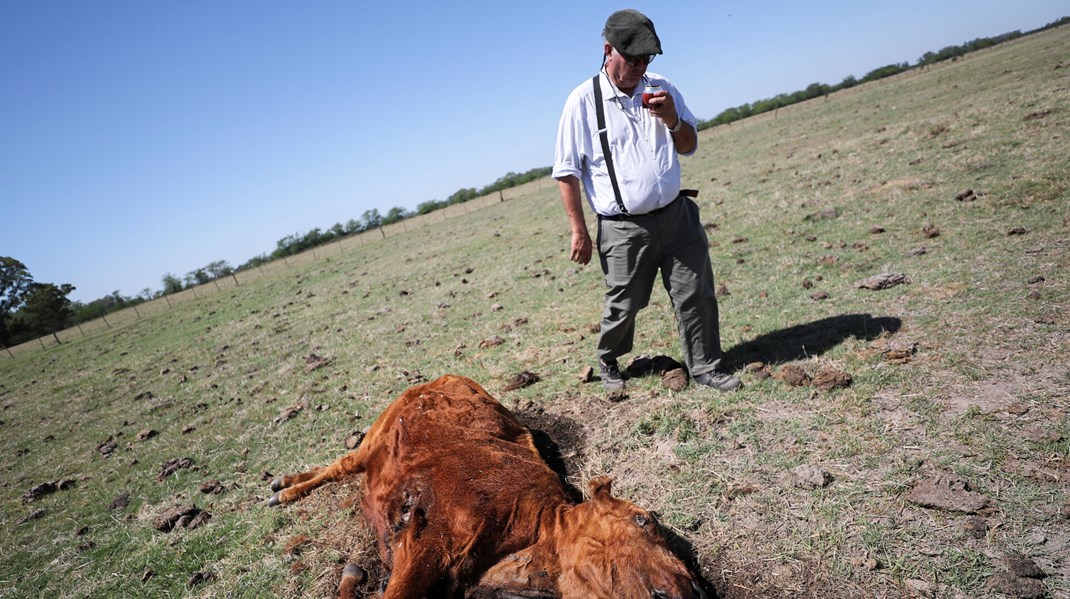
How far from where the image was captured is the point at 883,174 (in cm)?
982

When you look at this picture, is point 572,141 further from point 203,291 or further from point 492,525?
point 203,291

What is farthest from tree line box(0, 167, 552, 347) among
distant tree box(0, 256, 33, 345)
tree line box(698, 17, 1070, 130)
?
tree line box(698, 17, 1070, 130)

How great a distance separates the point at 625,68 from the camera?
349 cm

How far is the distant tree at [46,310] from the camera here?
45938 millimetres

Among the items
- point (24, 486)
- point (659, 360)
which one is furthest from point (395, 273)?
point (659, 360)

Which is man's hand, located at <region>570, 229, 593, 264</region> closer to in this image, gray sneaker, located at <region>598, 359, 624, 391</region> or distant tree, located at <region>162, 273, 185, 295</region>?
gray sneaker, located at <region>598, 359, 624, 391</region>

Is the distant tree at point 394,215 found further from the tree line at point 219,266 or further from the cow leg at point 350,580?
the cow leg at point 350,580

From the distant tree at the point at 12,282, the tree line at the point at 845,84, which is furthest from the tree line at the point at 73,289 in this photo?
the tree line at the point at 845,84

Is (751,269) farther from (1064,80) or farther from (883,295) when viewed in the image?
(1064,80)

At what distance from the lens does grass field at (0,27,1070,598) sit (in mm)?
2537

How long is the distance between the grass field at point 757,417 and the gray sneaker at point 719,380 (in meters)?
0.11

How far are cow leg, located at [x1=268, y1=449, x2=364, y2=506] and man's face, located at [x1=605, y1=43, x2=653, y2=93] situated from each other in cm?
329

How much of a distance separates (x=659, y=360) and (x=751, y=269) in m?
3.16

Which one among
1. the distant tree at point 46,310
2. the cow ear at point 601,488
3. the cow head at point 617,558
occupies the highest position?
the distant tree at point 46,310
